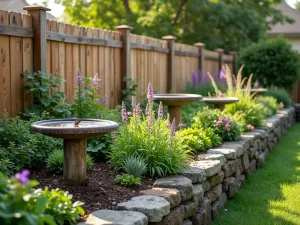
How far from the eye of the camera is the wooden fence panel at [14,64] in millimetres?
4977

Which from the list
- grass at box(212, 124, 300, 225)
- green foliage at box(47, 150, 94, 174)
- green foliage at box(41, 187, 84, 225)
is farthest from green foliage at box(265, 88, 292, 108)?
green foliage at box(41, 187, 84, 225)

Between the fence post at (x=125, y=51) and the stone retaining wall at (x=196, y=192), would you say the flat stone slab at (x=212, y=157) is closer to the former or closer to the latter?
the stone retaining wall at (x=196, y=192)

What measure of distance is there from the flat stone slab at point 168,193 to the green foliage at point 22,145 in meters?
1.20

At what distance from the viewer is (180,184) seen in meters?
3.87

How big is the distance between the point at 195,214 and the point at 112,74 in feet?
13.0

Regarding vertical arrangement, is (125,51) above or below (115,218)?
above

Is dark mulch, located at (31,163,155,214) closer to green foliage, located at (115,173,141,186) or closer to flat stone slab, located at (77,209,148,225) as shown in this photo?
green foliage, located at (115,173,141,186)

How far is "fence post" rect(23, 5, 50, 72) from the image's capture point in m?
5.38

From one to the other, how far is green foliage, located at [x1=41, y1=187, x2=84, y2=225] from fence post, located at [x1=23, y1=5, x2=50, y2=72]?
2.88 meters

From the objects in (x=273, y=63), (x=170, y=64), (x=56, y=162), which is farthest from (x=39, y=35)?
(x=273, y=63)

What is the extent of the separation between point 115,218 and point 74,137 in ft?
2.62

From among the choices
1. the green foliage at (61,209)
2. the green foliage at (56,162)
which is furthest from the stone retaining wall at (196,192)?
the green foliage at (56,162)

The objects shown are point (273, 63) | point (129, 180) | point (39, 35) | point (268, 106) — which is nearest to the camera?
point (129, 180)

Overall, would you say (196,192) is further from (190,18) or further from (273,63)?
(190,18)
